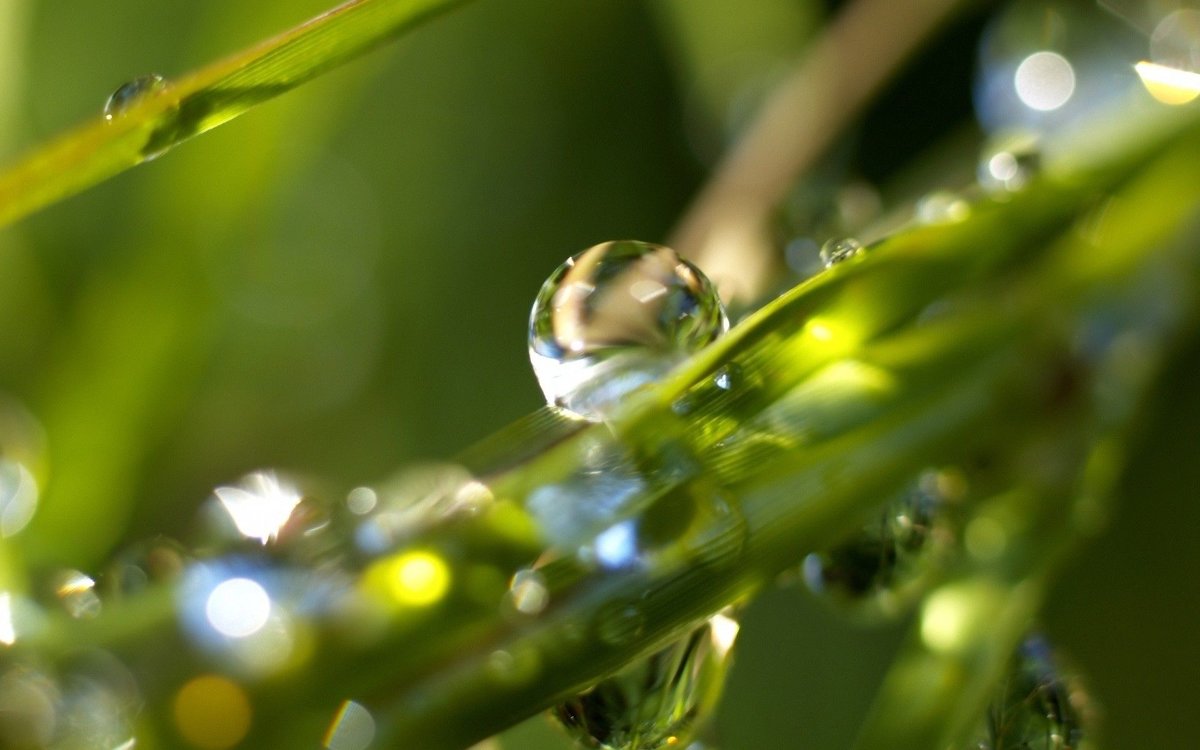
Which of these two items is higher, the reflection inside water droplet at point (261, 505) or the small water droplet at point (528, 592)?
the reflection inside water droplet at point (261, 505)

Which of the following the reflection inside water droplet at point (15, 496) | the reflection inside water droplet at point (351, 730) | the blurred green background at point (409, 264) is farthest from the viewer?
the blurred green background at point (409, 264)

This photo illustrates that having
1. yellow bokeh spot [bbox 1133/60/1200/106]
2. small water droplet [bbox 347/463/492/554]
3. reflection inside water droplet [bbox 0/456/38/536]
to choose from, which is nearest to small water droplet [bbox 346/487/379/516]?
small water droplet [bbox 347/463/492/554]

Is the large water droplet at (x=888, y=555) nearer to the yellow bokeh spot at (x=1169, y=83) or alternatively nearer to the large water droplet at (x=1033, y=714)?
the large water droplet at (x=1033, y=714)

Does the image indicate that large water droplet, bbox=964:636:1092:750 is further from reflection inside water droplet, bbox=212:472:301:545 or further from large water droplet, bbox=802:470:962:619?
reflection inside water droplet, bbox=212:472:301:545

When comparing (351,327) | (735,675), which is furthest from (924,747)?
(351,327)

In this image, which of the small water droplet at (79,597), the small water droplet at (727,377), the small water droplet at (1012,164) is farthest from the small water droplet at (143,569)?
the small water droplet at (1012,164)

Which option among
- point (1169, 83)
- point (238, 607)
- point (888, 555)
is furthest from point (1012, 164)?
point (238, 607)
